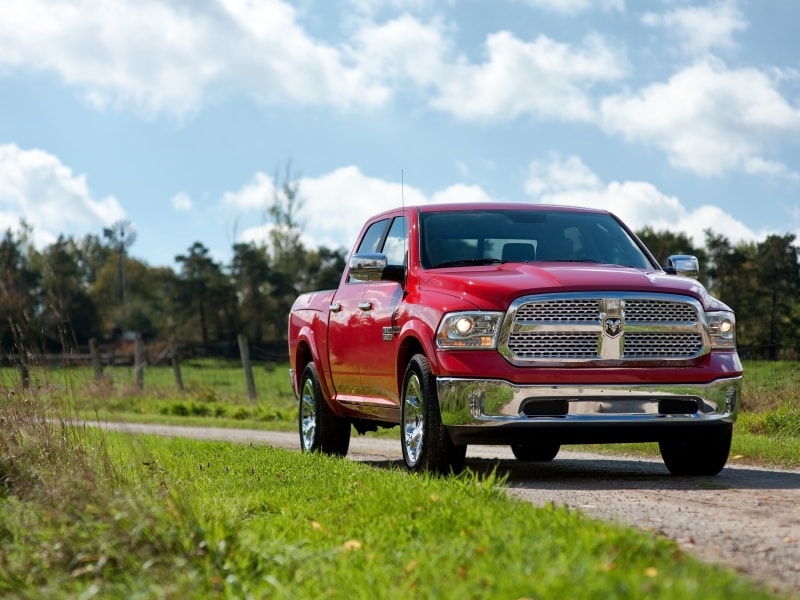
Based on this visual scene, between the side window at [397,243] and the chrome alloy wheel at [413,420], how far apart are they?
1.23 m

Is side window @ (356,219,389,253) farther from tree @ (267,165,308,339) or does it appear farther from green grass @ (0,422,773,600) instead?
tree @ (267,165,308,339)

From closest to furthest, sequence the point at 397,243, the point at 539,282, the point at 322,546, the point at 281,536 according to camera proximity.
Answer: the point at 322,546 → the point at 281,536 → the point at 539,282 → the point at 397,243

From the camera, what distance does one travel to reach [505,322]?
8.76m

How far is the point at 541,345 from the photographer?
29.0 ft

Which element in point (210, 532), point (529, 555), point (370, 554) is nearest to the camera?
point (529, 555)

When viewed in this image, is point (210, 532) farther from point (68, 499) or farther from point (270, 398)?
point (270, 398)

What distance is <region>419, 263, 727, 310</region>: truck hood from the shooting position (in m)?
8.83

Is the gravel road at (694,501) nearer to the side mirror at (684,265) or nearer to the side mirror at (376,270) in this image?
the side mirror at (684,265)

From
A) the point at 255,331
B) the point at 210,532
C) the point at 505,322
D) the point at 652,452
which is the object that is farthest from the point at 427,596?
the point at 255,331

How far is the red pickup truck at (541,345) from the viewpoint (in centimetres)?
879

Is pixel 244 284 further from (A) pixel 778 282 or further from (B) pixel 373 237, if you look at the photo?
(B) pixel 373 237

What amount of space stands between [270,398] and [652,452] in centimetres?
1464

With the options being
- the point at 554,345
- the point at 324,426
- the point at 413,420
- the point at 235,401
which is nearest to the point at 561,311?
the point at 554,345

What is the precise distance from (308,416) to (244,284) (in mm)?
61160
